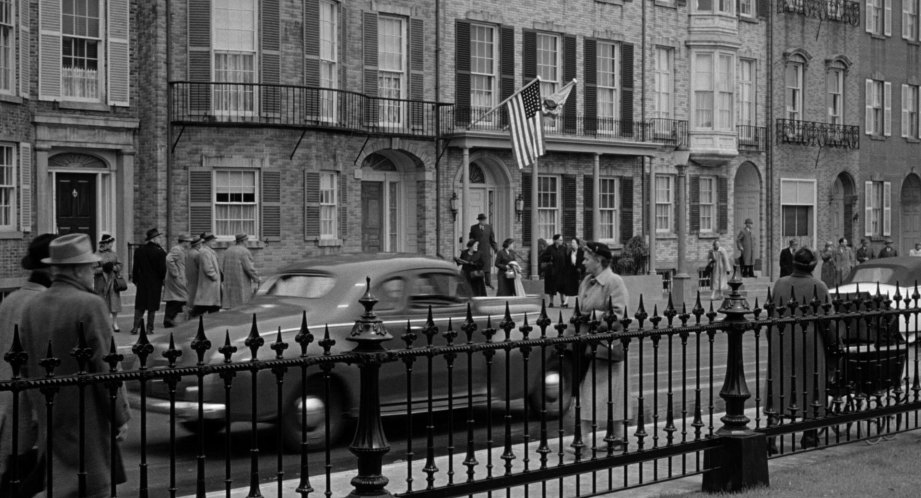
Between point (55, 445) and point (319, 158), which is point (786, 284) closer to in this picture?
point (55, 445)

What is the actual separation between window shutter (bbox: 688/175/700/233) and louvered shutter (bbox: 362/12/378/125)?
13.4 meters

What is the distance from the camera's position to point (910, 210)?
52.9 m

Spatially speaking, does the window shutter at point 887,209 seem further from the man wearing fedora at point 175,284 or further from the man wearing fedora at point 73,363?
the man wearing fedora at point 73,363

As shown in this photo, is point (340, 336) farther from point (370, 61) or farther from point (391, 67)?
point (391, 67)

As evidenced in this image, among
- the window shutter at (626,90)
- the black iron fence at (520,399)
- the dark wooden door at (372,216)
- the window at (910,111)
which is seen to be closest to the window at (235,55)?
the dark wooden door at (372,216)

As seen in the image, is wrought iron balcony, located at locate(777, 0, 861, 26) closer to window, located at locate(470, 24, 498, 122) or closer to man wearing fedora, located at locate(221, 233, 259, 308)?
window, located at locate(470, 24, 498, 122)

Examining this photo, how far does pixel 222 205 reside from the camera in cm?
2889

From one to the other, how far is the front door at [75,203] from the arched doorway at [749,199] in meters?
23.6

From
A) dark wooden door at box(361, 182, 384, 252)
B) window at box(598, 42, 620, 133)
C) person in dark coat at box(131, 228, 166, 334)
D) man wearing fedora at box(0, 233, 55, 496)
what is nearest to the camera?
man wearing fedora at box(0, 233, 55, 496)

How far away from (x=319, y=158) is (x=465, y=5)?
6988 millimetres

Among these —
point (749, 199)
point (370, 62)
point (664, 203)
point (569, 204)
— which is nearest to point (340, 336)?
point (370, 62)

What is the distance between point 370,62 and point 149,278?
38.2ft

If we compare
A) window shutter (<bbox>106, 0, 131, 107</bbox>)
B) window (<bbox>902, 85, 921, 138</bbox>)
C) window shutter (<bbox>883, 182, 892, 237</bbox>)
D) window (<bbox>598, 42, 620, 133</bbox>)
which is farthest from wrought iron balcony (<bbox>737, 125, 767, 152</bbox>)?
window shutter (<bbox>106, 0, 131, 107</bbox>)

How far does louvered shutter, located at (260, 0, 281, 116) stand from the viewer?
1140 inches
